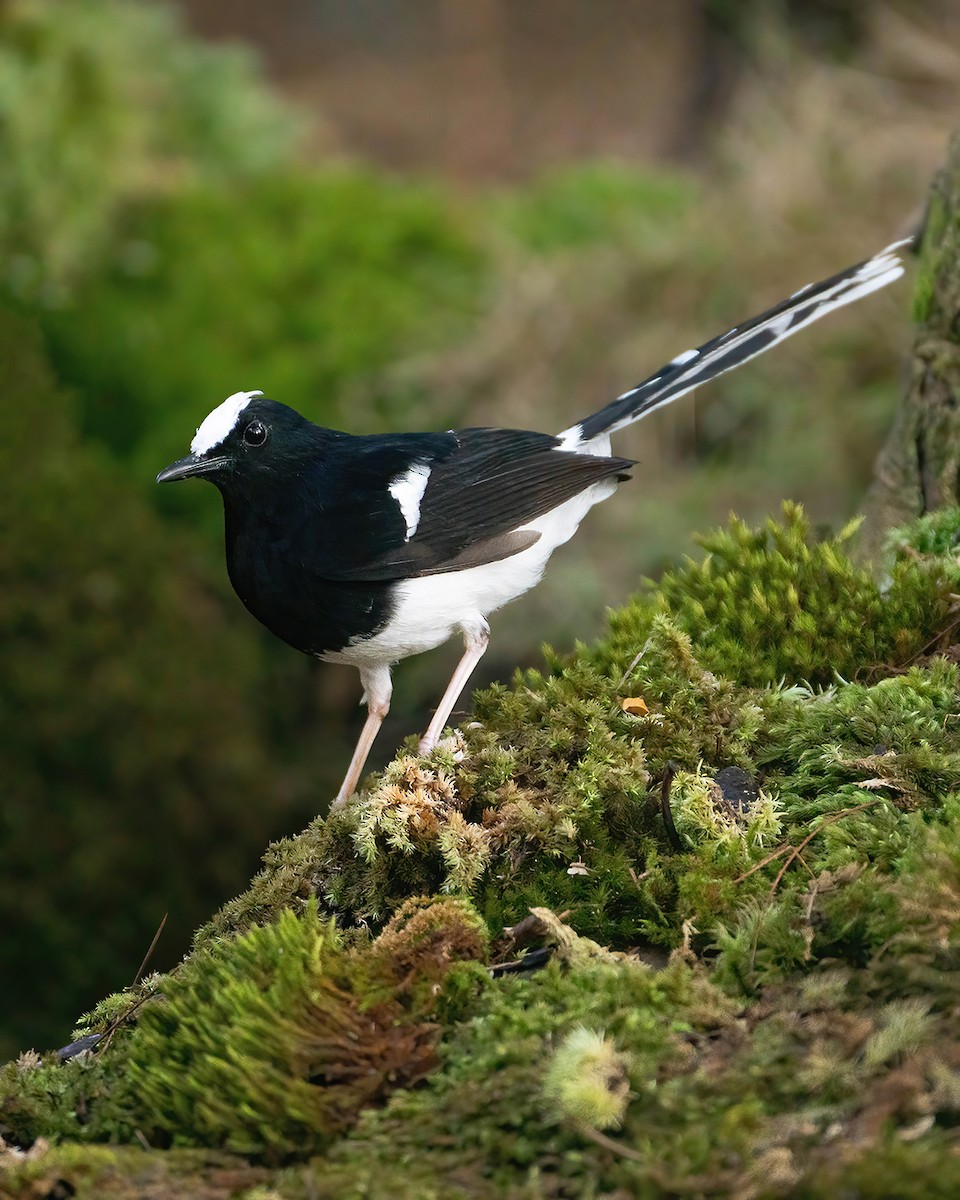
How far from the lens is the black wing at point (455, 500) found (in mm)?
4211

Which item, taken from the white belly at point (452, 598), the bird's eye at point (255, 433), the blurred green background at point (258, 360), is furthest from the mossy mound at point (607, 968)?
the blurred green background at point (258, 360)

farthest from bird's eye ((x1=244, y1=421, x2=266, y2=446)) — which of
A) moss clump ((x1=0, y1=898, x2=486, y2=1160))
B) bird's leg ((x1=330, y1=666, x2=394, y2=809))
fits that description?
moss clump ((x1=0, y1=898, x2=486, y2=1160))

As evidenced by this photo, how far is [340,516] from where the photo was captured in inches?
168

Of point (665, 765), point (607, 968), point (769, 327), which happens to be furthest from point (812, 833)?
point (769, 327)

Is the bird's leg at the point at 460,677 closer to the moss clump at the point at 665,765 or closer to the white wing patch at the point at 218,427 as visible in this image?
the moss clump at the point at 665,765

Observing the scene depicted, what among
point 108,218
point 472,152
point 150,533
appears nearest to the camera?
point 150,533

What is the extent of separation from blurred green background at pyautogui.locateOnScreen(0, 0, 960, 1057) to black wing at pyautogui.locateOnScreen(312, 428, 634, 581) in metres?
2.78

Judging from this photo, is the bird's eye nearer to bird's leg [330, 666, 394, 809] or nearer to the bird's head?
the bird's head

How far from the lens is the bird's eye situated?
14.1 feet

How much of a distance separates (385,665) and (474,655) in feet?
1.04

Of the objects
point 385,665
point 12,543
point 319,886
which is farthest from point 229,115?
point 319,886

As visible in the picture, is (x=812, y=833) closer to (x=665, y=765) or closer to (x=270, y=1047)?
(x=665, y=765)

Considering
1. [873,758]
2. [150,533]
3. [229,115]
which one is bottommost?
[873,758]

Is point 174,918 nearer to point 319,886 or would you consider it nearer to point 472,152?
point 319,886
